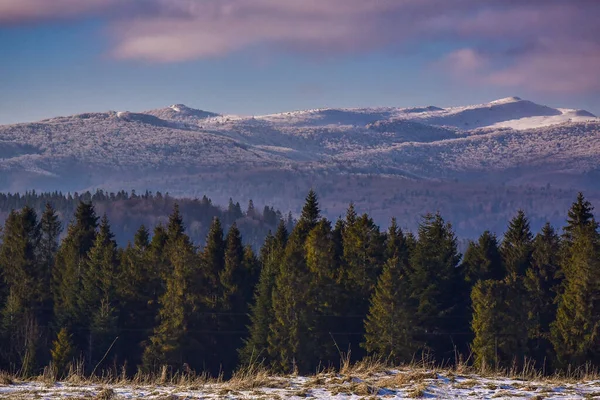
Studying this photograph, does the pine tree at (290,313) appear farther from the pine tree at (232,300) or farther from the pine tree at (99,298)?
the pine tree at (99,298)

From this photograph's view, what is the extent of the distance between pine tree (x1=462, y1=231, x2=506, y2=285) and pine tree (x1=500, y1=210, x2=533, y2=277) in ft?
2.70

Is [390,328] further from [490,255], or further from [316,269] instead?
[490,255]

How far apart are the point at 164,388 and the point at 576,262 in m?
43.9

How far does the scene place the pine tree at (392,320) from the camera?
195 ft

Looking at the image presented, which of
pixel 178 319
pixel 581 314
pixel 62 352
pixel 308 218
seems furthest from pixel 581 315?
pixel 62 352

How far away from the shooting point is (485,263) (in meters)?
72.4

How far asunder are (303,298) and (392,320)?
26.6ft

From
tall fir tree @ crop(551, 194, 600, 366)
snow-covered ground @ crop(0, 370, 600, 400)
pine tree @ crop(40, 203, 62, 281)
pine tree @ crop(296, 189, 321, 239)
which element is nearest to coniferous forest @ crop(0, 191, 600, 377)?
tall fir tree @ crop(551, 194, 600, 366)

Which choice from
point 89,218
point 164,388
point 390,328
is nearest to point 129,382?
point 164,388

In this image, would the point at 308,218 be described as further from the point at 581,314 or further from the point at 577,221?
the point at 581,314

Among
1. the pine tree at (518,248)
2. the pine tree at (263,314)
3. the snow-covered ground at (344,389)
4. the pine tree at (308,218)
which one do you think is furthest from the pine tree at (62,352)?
the snow-covered ground at (344,389)

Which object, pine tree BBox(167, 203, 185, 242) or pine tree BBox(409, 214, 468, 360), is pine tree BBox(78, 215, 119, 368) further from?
pine tree BBox(409, 214, 468, 360)

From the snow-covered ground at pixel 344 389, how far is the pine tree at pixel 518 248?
1941 inches

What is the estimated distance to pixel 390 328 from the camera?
196 ft
